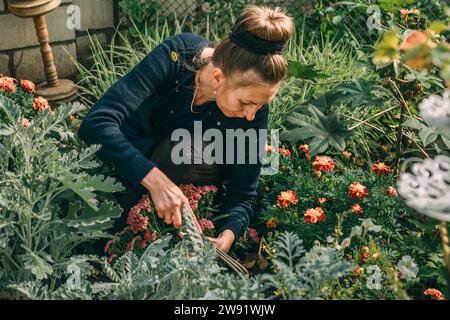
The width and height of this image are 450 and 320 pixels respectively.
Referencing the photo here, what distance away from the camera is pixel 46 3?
384 centimetres

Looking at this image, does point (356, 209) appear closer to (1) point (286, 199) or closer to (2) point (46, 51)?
(1) point (286, 199)

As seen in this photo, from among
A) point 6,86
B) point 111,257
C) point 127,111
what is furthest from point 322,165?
point 6,86

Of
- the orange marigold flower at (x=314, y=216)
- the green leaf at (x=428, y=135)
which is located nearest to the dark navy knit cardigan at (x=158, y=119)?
the orange marigold flower at (x=314, y=216)

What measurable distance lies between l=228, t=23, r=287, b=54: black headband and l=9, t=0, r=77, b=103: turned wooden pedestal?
1.57 meters

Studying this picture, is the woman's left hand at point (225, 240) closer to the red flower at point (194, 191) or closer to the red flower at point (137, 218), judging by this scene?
the red flower at point (194, 191)

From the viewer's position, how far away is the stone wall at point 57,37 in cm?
407

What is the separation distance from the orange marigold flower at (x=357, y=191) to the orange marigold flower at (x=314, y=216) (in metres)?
0.13

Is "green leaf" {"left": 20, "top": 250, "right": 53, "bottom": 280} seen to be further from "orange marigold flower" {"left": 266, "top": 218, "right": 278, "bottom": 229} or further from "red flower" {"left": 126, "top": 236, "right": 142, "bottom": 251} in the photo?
"orange marigold flower" {"left": 266, "top": 218, "right": 278, "bottom": 229}

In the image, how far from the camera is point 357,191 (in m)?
2.78

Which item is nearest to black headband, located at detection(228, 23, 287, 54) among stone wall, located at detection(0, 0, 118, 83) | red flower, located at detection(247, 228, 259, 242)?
red flower, located at detection(247, 228, 259, 242)

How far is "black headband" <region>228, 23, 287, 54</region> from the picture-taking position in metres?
2.59

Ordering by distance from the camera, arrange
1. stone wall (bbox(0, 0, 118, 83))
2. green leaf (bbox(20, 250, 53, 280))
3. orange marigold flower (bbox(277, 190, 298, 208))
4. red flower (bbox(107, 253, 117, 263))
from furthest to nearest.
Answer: stone wall (bbox(0, 0, 118, 83)) < orange marigold flower (bbox(277, 190, 298, 208)) < red flower (bbox(107, 253, 117, 263)) < green leaf (bbox(20, 250, 53, 280))

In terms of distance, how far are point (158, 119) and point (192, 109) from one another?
16 cm

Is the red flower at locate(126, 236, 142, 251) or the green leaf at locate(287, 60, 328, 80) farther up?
the green leaf at locate(287, 60, 328, 80)
